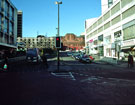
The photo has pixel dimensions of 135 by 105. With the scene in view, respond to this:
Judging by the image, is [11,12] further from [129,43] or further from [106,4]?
[129,43]

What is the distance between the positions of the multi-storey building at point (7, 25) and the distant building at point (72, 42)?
93.5 m

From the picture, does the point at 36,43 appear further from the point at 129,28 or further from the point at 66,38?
the point at 129,28

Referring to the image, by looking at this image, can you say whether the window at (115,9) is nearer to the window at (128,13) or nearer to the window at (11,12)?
the window at (128,13)

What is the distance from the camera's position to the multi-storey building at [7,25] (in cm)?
3145

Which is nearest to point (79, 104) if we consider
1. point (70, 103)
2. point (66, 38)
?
point (70, 103)

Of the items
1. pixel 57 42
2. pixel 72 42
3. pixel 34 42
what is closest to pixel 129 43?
pixel 57 42

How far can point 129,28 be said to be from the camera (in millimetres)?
25656

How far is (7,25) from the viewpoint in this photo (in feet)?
116

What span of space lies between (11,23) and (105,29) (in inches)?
1232

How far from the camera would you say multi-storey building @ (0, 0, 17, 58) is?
1238 inches

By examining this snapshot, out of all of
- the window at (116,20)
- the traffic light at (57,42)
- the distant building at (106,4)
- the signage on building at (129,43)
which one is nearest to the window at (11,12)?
the window at (116,20)

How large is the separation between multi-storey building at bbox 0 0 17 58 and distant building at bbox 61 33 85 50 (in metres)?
93.5

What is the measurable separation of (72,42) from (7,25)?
102m

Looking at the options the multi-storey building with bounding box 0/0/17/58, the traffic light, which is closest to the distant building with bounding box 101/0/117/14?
the multi-storey building with bounding box 0/0/17/58
